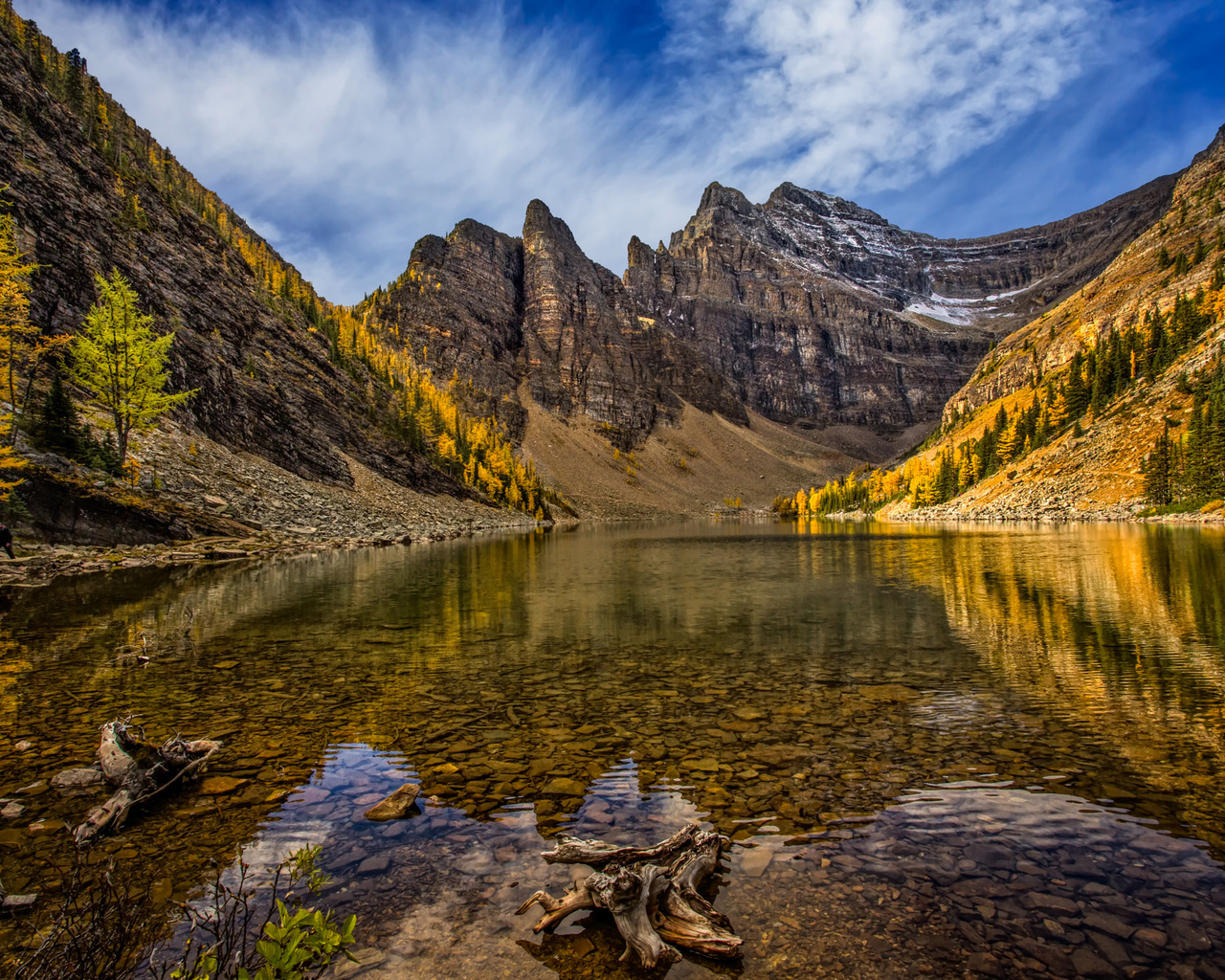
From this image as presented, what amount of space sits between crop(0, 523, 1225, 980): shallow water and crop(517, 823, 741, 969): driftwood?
165 mm

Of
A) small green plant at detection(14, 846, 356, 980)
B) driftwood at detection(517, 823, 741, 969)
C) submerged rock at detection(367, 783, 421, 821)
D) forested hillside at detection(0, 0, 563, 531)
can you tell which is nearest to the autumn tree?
forested hillside at detection(0, 0, 563, 531)

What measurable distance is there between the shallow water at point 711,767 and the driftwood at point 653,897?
165 millimetres

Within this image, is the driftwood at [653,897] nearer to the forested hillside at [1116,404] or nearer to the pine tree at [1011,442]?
the forested hillside at [1116,404]

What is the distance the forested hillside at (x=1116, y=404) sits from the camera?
223ft

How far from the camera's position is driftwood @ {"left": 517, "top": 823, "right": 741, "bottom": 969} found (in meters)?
4.67

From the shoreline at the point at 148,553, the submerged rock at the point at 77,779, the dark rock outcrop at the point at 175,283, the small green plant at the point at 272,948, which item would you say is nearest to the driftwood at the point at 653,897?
the small green plant at the point at 272,948

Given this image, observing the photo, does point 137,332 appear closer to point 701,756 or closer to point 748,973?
point 701,756

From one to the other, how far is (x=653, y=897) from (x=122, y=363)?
49.1m

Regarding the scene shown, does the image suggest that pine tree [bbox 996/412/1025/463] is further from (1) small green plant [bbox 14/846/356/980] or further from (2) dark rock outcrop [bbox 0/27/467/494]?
(1) small green plant [bbox 14/846/356/980]

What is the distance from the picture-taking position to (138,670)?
42.5ft

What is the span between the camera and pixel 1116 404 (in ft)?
289

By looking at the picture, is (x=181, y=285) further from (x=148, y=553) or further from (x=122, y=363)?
(x=148, y=553)

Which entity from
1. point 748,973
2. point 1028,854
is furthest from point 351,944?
point 1028,854

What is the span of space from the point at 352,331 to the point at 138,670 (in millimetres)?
→ 135877
